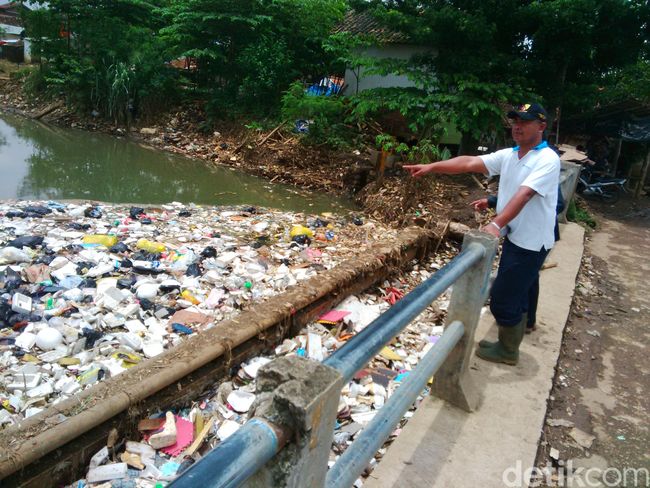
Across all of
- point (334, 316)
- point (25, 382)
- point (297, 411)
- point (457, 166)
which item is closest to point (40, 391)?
point (25, 382)

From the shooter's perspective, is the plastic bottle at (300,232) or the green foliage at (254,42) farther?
the green foliage at (254,42)

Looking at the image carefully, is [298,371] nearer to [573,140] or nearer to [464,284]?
[464,284]

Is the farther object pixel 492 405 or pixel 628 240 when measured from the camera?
pixel 628 240

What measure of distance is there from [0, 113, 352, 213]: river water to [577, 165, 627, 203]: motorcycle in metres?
6.36

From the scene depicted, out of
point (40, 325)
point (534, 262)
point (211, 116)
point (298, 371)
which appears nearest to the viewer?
point (298, 371)

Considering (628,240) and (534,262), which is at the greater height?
(534,262)

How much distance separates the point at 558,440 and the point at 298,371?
207 cm

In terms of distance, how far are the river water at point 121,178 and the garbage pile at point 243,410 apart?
16.1 feet

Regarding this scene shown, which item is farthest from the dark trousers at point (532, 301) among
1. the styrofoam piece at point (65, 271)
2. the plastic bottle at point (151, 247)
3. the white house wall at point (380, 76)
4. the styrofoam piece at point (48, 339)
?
the white house wall at point (380, 76)

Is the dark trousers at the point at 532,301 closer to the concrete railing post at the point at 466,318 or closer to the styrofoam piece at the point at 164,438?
the concrete railing post at the point at 466,318

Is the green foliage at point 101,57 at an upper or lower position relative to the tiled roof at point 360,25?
lower

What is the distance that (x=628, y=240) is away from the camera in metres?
7.58

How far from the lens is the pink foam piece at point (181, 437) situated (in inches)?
110

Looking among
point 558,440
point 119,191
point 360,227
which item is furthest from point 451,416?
point 119,191
